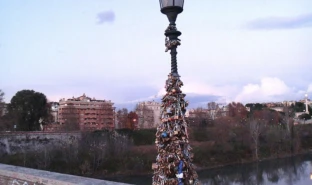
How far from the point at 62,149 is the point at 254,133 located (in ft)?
59.5

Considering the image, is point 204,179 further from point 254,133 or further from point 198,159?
point 254,133

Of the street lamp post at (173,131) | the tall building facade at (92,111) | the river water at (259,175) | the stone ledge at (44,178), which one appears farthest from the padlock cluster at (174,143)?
the tall building facade at (92,111)

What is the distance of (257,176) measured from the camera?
23.5m

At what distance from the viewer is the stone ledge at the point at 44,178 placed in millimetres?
4717

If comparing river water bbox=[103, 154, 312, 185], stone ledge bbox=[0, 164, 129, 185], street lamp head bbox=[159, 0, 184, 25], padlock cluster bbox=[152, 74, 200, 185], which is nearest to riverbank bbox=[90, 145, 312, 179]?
river water bbox=[103, 154, 312, 185]

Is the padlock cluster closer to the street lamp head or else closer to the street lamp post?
the street lamp post

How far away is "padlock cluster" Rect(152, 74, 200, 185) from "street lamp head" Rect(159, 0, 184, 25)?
0.60m

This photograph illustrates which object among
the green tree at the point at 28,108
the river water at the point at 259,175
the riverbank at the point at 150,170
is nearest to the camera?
the river water at the point at 259,175

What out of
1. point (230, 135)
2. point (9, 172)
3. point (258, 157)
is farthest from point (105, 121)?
point (9, 172)

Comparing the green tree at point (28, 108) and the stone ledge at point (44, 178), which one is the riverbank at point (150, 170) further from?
the stone ledge at point (44, 178)

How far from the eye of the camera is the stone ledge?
15.5 ft

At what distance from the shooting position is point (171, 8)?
3.40 meters

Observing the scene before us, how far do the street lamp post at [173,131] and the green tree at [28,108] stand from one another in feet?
102

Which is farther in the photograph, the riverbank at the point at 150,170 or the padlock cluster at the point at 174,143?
the riverbank at the point at 150,170
